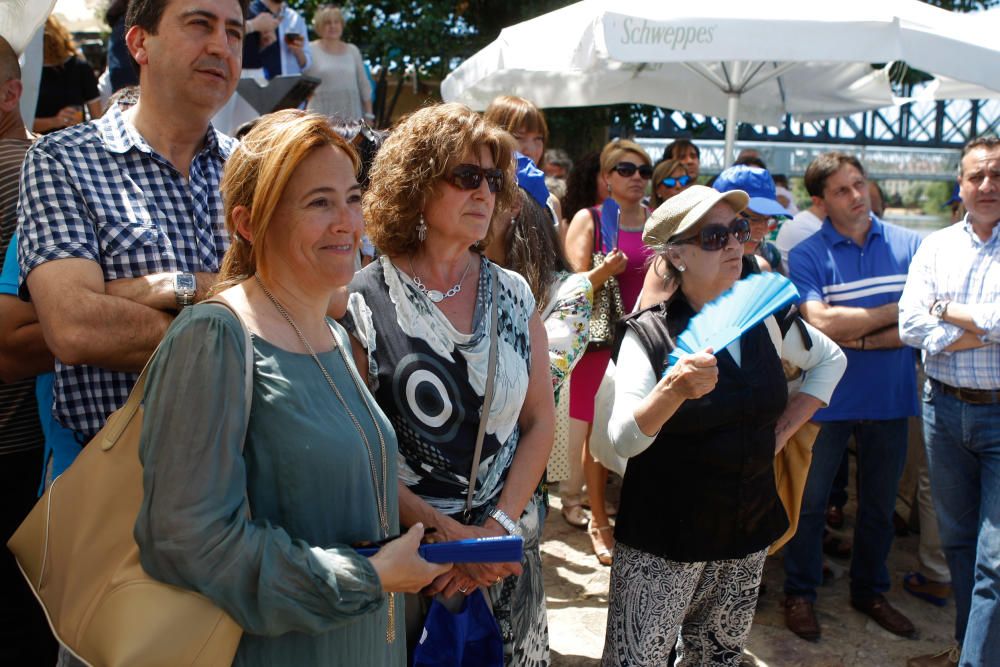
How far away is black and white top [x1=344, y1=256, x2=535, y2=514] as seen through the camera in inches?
84.4

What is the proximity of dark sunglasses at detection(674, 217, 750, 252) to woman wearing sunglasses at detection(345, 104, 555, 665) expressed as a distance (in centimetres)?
74

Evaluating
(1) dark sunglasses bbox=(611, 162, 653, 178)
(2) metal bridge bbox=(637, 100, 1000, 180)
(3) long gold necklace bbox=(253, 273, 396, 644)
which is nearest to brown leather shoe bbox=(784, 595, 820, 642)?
(1) dark sunglasses bbox=(611, 162, 653, 178)

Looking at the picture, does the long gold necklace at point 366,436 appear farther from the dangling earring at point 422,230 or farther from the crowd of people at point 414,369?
the dangling earring at point 422,230

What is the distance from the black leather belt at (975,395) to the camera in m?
3.37

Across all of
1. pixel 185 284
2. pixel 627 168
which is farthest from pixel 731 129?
pixel 185 284

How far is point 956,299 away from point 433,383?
2556 mm

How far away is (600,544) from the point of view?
4.70 m

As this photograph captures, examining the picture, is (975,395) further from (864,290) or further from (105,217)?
(105,217)

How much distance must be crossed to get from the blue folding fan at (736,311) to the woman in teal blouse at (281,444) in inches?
46.4

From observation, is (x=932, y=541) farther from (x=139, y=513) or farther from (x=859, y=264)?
(x=139, y=513)

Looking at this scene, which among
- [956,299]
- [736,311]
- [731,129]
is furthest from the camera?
[731,129]

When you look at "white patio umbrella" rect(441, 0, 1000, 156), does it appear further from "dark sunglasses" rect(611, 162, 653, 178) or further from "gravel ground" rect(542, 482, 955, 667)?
"gravel ground" rect(542, 482, 955, 667)

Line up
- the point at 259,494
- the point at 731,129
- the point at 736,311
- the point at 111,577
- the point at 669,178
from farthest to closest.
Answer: the point at 731,129
the point at 669,178
the point at 736,311
the point at 259,494
the point at 111,577

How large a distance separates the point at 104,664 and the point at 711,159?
13679mm
